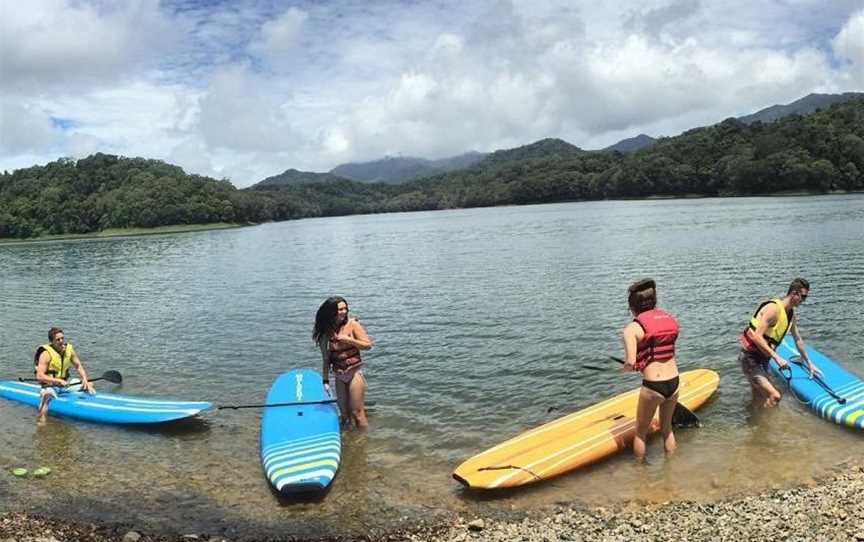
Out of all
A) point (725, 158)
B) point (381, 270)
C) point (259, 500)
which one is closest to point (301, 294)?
point (381, 270)

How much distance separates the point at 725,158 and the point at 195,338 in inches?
5585

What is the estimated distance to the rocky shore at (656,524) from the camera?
23.9 feet

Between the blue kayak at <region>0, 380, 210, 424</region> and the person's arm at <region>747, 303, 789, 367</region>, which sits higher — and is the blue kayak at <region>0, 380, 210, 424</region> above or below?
below

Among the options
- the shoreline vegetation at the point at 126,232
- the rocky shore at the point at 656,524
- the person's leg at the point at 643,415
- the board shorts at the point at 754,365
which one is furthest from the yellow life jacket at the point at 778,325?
the shoreline vegetation at the point at 126,232

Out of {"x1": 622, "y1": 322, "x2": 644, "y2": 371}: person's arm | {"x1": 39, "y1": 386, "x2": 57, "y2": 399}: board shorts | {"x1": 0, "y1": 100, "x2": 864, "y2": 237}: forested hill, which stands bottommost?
{"x1": 39, "y1": 386, "x2": 57, "y2": 399}: board shorts

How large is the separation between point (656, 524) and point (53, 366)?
43.7ft

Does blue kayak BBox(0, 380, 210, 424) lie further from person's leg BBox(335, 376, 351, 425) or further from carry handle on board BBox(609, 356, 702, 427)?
carry handle on board BBox(609, 356, 702, 427)

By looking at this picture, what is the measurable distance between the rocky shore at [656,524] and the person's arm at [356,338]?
3.63 m

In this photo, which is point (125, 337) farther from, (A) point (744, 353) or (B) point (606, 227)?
(B) point (606, 227)

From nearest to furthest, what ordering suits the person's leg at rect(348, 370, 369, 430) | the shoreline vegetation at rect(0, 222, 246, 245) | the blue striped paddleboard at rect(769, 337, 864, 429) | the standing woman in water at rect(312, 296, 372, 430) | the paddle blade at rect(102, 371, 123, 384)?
the blue striped paddleboard at rect(769, 337, 864, 429), the standing woman in water at rect(312, 296, 372, 430), the person's leg at rect(348, 370, 369, 430), the paddle blade at rect(102, 371, 123, 384), the shoreline vegetation at rect(0, 222, 246, 245)

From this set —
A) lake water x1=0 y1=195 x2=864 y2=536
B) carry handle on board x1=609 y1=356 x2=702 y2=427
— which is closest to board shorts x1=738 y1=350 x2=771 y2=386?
lake water x1=0 y1=195 x2=864 y2=536

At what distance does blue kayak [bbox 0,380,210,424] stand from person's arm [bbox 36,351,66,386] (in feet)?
1.10

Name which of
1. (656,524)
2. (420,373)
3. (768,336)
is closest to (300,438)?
(420,373)

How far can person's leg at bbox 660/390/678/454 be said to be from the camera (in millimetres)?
9505
